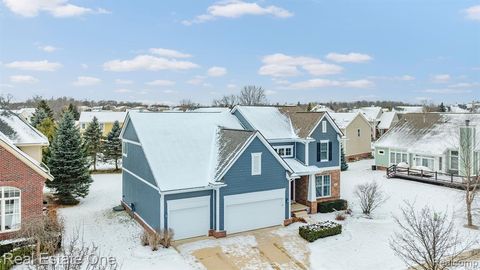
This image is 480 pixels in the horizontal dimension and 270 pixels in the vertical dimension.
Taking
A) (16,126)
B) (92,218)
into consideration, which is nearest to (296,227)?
(92,218)

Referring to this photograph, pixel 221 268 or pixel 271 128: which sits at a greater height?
pixel 271 128

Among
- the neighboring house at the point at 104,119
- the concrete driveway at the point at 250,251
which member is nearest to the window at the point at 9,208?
the concrete driveway at the point at 250,251

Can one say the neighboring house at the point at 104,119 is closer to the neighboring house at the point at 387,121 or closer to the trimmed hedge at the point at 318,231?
the neighboring house at the point at 387,121

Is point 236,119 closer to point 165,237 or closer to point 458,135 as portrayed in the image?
point 165,237

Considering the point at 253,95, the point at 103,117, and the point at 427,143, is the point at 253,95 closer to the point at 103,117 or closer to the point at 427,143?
the point at 103,117

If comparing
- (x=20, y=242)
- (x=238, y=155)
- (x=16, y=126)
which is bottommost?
(x=20, y=242)

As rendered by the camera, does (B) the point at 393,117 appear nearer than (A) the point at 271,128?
No
